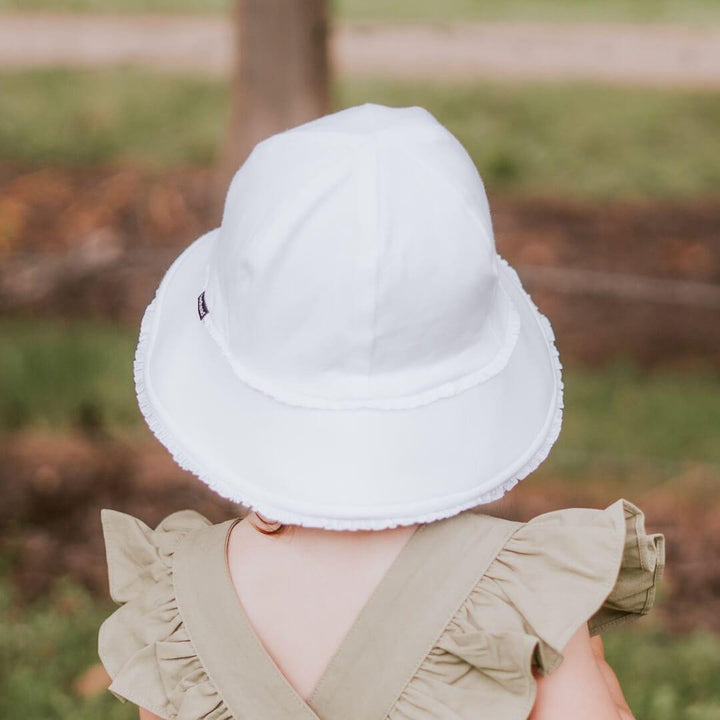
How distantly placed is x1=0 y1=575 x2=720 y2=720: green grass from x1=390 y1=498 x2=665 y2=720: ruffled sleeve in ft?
4.80

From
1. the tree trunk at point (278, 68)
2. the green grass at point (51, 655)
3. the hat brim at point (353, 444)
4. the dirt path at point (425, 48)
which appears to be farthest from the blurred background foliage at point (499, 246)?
the hat brim at point (353, 444)

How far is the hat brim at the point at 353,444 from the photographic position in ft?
4.40

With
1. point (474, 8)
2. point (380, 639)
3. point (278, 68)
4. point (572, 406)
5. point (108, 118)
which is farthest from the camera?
point (474, 8)

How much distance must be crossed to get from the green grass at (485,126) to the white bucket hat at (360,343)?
679 cm

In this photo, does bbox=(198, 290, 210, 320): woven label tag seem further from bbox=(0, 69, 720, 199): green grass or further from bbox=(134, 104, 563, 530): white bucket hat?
bbox=(0, 69, 720, 199): green grass

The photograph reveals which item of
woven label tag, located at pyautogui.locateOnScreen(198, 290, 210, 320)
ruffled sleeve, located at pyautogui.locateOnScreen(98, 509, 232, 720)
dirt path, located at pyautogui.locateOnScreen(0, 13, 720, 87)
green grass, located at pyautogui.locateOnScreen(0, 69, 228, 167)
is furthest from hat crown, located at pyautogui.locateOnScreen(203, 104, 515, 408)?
dirt path, located at pyautogui.locateOnScreen(0, 13, 720, 87)

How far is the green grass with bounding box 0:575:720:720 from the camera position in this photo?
271 cm

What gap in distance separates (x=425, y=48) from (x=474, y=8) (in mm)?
1926

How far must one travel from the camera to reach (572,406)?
4980 millimetres

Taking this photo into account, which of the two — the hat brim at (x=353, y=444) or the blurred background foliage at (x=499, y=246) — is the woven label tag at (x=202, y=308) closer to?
the hat brim at (x=353, y=444)

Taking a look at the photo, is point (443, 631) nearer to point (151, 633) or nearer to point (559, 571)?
point (559, 571)

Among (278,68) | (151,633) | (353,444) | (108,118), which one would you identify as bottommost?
(108,118)

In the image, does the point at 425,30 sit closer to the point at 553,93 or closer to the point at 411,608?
the point at 553,93

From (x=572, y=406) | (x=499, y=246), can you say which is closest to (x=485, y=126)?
(x=499, y=246)
